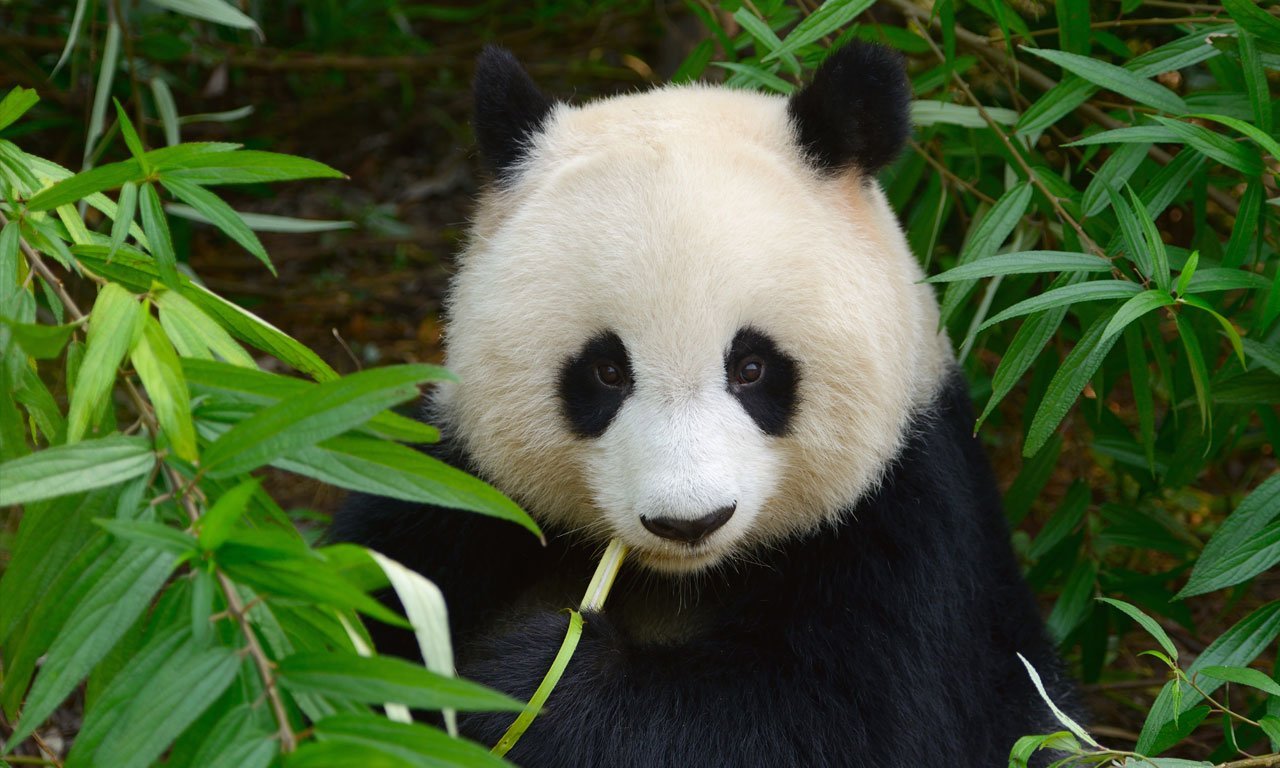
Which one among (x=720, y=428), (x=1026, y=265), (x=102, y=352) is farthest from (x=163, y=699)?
Result: (x=1026, y=265)

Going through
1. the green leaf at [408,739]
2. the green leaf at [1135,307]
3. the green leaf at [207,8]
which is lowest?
the green leaf at [408,739]

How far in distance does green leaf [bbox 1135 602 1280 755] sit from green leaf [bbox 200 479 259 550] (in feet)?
5.70

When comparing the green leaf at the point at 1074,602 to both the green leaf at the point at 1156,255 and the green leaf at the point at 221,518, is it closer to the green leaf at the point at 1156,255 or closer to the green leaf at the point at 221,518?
the green leaf at the point at 1156,255

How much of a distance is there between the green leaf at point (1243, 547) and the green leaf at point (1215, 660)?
12 cm

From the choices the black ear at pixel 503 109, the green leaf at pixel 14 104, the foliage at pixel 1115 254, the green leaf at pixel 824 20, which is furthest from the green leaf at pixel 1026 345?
the green leaf at pixel 14 104

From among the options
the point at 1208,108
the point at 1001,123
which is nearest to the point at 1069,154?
the point at 1001,123

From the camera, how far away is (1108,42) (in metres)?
3.37

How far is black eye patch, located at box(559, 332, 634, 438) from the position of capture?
97.0 inches

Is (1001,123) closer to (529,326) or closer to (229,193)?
(529,326)

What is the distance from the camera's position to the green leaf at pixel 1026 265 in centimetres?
262

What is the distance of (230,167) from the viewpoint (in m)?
2.19

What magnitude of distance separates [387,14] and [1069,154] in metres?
3.63

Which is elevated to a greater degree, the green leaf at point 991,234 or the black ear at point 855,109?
the black ear at point 855,109

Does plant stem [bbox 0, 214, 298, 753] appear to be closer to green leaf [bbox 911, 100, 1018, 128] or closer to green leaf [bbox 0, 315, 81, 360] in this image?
green leaf [bbox 0, 315, 81, 360]
